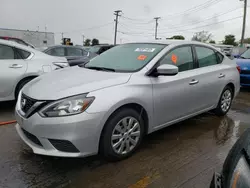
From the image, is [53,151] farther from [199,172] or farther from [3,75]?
[3,75]

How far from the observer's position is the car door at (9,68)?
446cm

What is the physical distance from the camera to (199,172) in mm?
2740

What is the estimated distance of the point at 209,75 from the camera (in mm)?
4055

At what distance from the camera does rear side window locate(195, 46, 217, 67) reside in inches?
159

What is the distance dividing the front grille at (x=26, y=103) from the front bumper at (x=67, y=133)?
0.54 ft

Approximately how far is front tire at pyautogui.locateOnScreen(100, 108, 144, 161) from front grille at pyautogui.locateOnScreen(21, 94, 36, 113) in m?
0.88

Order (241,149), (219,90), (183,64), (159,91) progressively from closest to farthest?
1. (241,149)
2. (159,91)
3. (183,64)
4. (219,90)

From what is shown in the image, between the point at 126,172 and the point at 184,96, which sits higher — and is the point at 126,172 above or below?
below

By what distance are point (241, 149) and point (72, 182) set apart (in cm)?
173

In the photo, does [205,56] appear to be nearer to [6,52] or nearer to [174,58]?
[174,58]

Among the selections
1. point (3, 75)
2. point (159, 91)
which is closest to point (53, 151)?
point (159, 91)

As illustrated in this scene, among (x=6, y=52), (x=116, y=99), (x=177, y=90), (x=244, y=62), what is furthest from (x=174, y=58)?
(x=244, y=62)

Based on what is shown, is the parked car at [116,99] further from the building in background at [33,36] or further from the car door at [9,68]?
the building in background at [33,36]

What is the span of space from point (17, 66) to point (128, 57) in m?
2.47
